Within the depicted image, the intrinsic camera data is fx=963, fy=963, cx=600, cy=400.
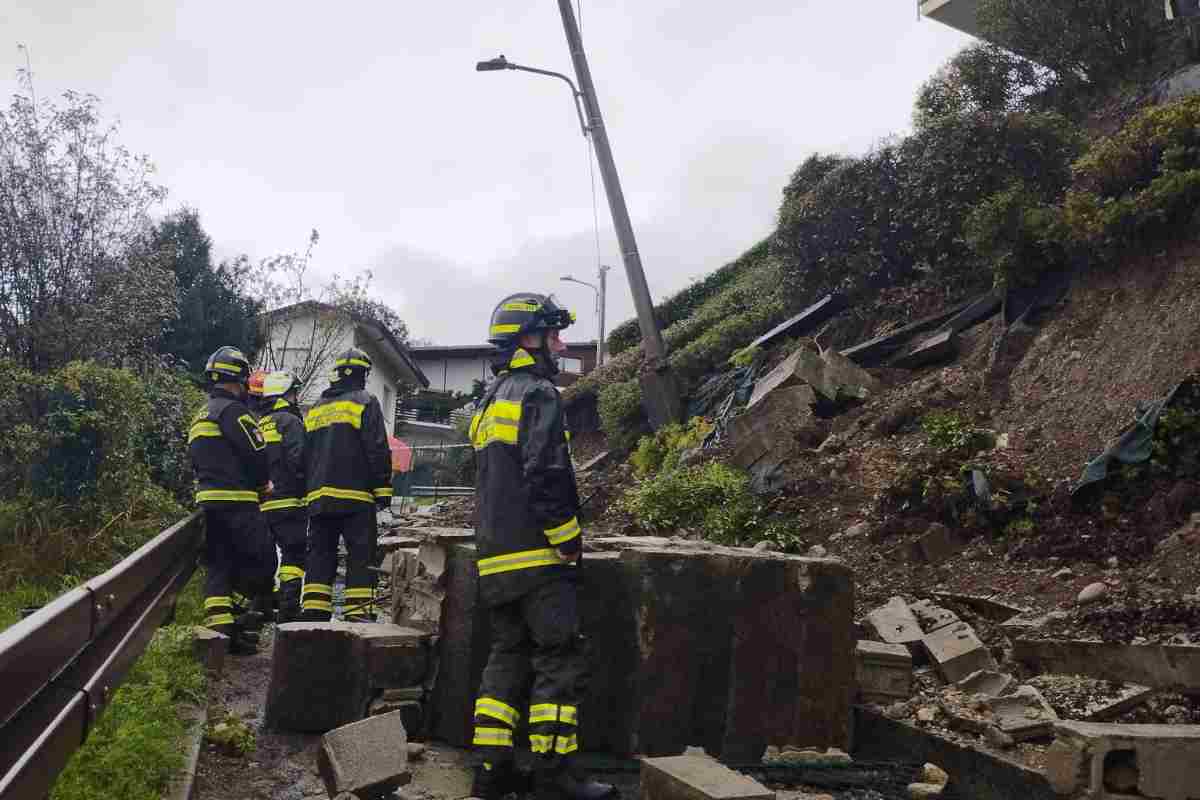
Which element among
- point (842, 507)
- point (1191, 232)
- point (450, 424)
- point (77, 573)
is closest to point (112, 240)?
point (77, 573)

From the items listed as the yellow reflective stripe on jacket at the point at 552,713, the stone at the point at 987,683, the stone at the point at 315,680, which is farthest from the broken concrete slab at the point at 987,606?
the stone at the point at 315,680

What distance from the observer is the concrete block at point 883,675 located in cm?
510

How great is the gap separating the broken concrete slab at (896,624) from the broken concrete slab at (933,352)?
4799mm

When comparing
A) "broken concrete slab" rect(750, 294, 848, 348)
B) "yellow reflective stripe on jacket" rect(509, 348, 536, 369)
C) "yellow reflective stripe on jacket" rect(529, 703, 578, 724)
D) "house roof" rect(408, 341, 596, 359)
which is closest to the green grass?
"yellow reflective stripe on jacket" rect(529, 703, 578, 724)

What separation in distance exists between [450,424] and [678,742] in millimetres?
37557

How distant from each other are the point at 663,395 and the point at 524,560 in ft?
30.7

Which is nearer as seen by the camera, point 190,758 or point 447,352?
point 190,758

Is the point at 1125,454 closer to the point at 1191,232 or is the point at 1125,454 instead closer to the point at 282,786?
the point at 1191,232

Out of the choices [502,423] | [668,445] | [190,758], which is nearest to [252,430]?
[502,423]

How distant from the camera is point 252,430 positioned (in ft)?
23.6

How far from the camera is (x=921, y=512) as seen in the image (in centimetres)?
785

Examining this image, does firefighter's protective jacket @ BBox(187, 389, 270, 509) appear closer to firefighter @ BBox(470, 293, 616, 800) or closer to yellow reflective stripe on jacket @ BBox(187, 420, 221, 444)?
yellow reflective stripe on jacket @ BBox(187, 420, 221, 444)

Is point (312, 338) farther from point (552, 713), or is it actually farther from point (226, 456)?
point (552, 713)

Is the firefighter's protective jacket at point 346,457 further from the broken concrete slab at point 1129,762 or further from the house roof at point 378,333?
the house roof at point 378,333
